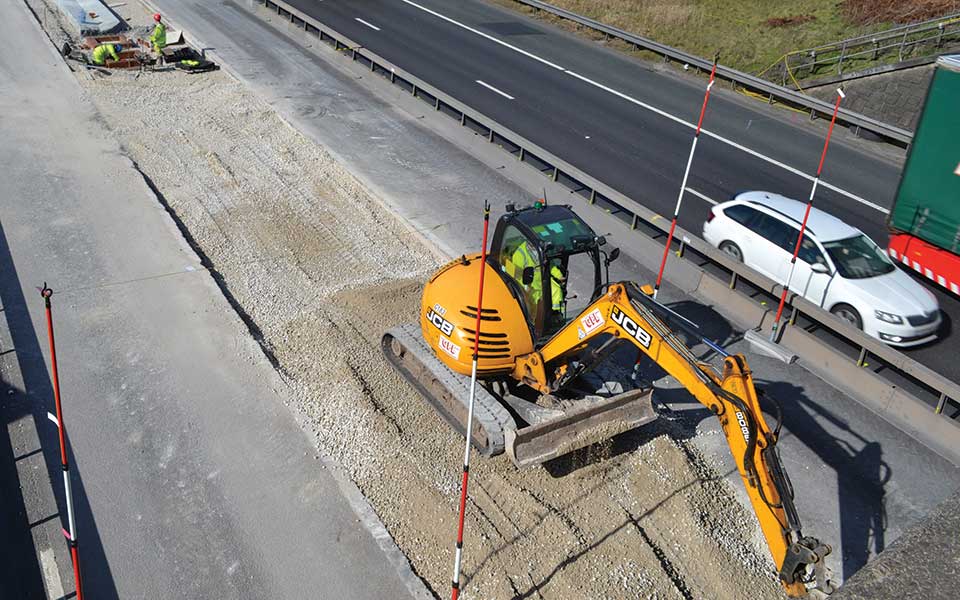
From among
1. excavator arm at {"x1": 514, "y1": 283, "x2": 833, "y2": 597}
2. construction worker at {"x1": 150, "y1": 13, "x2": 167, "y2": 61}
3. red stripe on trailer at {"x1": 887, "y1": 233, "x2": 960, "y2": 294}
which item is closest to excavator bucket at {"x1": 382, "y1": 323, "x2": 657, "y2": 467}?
excavator arm at {"x1": 514, "y1": 283, "x2": 833, "y2": 597}

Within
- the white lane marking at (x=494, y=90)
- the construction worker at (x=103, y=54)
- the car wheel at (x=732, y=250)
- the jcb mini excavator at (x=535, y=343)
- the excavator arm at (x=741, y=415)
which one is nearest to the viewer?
the excavator arm at (x=741, y=415)

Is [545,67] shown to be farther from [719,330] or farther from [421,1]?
[719,330]

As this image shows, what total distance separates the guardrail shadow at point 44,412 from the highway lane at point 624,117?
1219 cm

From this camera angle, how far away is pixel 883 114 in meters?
23.8

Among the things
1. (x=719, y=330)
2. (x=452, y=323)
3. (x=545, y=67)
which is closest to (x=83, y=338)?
(x=452, y=323)

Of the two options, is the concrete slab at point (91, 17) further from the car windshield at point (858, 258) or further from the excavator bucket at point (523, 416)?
the car windshield at point (858, 258)

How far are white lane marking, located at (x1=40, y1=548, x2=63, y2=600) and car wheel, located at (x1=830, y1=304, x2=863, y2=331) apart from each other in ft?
38.4

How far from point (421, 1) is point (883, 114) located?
769 inches

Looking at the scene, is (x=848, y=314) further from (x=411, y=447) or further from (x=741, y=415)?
(x=411, y=447)

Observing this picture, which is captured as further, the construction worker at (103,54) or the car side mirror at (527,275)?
the construction worker at (103,54)

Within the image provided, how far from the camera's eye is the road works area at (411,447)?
8531 mm

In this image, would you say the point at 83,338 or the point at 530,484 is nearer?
the point at 530,484

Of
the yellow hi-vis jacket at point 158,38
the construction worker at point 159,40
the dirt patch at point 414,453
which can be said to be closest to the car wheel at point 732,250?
the dirt patch at point 414,453

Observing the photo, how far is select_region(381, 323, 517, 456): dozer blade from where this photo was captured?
31.1ft
